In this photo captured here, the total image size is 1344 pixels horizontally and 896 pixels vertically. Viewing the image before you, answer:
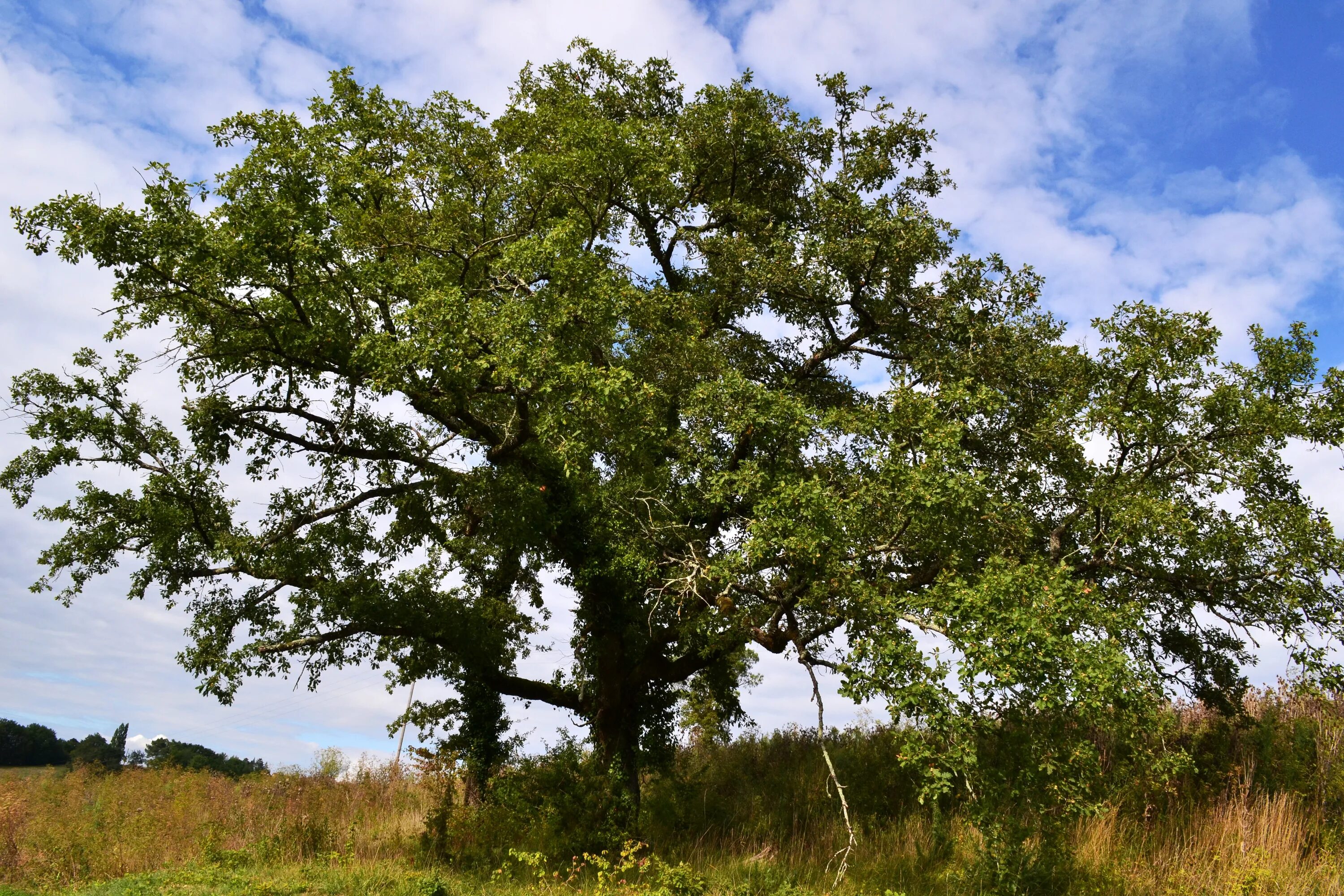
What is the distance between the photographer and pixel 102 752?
90.4 feet

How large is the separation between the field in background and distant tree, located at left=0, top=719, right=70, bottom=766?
2502 centimetres

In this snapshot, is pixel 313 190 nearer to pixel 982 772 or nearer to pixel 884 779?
pixel 982 772

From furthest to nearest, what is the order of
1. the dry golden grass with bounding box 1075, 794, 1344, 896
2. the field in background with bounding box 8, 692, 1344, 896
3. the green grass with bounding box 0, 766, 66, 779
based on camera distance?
the green grass with bounding box 0, 766, 66, 779 < the field in background with bounding box 8, 692, 1344, 896 < the dry golden grass with bounding box 1075, 794, 1344, 896

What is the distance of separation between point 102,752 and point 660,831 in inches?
903

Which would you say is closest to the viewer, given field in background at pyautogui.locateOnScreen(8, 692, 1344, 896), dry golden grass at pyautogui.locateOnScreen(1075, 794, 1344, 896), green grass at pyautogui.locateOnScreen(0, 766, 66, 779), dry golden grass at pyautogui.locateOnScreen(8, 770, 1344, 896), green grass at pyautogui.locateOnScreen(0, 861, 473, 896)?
dry golden grass at pyautogui.locateOnScreen(1075, 794, 1344, 896)

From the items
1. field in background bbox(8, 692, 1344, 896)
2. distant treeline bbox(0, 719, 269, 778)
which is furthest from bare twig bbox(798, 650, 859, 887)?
distant treeline bbox(0, 719, 269, 778)

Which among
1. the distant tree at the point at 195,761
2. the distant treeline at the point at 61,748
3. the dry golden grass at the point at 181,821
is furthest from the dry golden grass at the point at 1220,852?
the distant treeline at the point at 61,748

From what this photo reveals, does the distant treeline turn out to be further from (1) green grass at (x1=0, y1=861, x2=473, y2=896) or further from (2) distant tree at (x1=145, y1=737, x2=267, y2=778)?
(1) green grass at (x1=0, y1=861, x2=473, y2=896)

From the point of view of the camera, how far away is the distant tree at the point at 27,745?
34.9 metres

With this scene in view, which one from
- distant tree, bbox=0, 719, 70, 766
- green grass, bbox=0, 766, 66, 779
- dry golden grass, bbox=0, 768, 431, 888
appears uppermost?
distant tree, bbox=0, 719, 70, 766

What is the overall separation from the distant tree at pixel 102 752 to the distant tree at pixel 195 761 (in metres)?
0.73

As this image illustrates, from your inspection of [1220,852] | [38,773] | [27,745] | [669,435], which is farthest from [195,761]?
[27,745]

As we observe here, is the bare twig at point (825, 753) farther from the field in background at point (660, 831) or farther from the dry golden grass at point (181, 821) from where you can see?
the dry golden grass at point (181, 821)

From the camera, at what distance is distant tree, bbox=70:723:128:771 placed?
54.4ft
